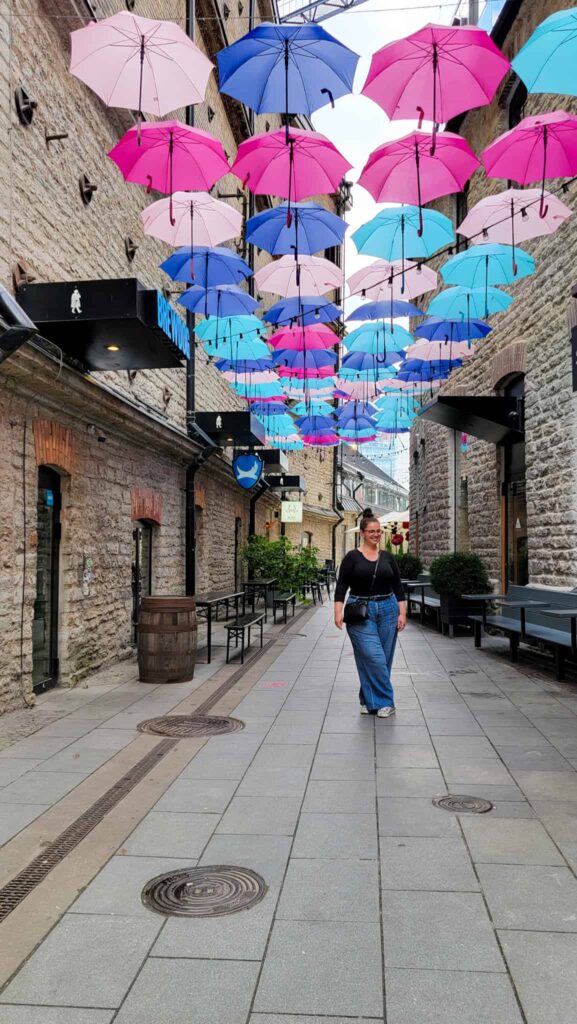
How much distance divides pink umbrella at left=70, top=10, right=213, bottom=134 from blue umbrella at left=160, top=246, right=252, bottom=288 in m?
3.29

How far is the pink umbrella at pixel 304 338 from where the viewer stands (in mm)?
14055

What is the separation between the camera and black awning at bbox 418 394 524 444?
1242 cm

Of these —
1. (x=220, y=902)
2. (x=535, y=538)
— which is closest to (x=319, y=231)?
(x=535, y=538)

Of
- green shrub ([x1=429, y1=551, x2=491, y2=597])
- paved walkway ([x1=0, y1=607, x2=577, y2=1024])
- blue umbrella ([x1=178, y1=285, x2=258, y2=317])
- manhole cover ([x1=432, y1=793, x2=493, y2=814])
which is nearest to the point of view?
paved walkway ([x1=0, y1=607, x2=577, y2=1024])

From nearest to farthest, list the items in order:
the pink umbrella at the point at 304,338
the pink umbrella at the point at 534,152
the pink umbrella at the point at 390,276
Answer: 1. the pink umbrella at the point at 534,152
2. the pink umbrella at the point at 390,276
3. the pink umbrella at the point at 304,338

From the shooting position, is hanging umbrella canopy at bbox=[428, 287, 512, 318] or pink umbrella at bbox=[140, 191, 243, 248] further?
hanging umbrella canopy at bbox=[428, 287, 512, 318]

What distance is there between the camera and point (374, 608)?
7410 mm

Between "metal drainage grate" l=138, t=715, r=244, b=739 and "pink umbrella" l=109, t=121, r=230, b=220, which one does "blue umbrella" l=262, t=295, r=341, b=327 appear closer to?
"pink umbrella" l=109, t=121, r=230, b=220

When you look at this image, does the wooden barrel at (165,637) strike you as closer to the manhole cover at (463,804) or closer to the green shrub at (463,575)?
the manhole cover at (463,804)

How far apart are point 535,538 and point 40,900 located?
9845 mm

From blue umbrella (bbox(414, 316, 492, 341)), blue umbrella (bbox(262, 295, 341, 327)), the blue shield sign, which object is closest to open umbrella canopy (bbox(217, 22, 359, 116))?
blue umbrella (bbox(262, 295, 341, 327))

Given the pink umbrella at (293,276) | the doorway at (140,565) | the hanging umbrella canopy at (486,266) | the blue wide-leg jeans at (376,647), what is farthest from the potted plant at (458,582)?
the blue wide-leg jeans at (376,647)

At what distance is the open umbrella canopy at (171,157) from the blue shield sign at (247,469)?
8.47m

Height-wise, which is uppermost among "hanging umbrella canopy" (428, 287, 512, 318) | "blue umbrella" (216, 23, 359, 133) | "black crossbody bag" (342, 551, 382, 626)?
"blue umbrella" (216, 23, 359, 133)
